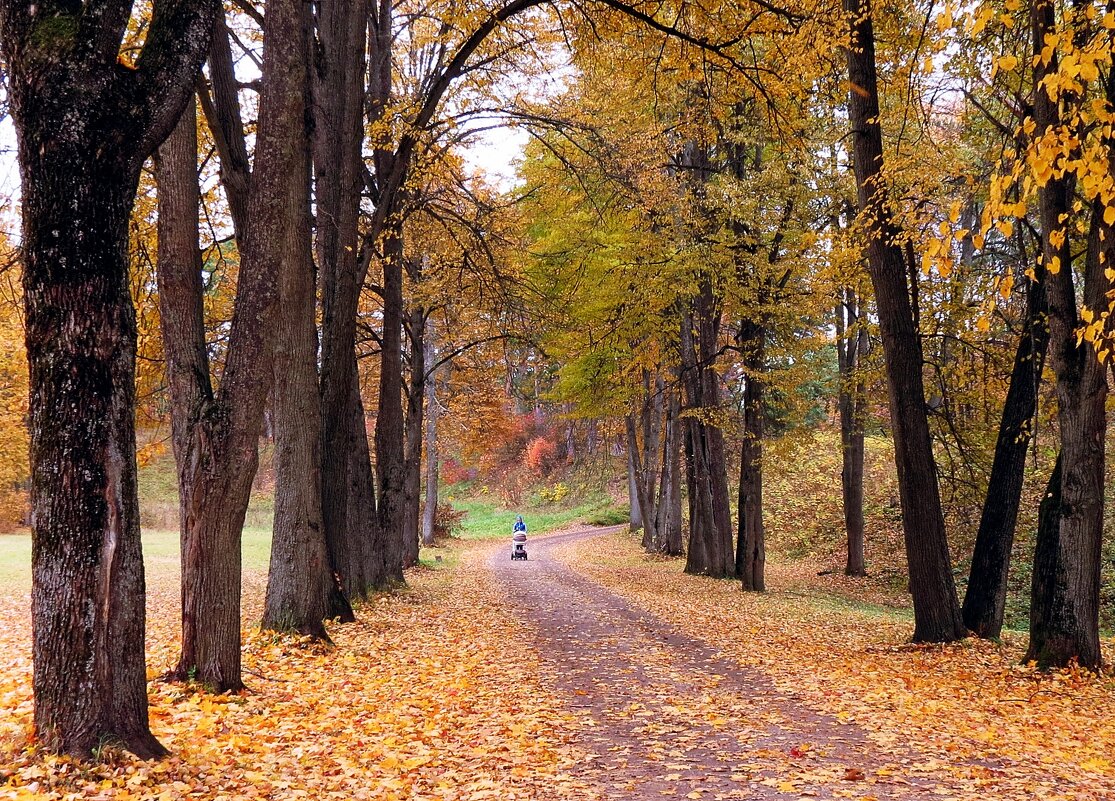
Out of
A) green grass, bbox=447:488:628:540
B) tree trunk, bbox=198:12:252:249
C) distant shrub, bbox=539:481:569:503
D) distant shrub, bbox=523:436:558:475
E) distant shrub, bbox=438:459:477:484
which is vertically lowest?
green grass, bbox=447:488:628:540

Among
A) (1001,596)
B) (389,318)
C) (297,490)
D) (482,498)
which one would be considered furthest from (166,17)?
(482,498)

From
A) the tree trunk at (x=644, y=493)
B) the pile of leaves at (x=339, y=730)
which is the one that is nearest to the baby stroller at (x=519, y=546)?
the tree trunk at (x=644, y=493)

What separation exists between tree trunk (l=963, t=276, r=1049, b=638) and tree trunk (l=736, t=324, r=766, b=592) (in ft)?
19.6

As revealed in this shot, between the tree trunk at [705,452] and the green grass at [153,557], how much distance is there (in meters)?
11.4

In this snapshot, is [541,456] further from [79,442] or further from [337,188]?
[79,442]

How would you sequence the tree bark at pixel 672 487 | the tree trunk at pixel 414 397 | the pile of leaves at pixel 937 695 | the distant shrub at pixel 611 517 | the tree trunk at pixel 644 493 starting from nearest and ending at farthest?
the pile of leaves at pixel 937 695 → the tree trunk at pixel 414 397 → the tree bark at pixel 672 487 → the tree trunk at pixel 644 493 → the distant shrub at pixel 611 517

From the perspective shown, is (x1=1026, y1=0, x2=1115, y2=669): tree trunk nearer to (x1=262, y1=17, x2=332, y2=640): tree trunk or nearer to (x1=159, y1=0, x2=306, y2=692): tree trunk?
(x1=159, y1=0, x2=306, y2=692): tree trunk

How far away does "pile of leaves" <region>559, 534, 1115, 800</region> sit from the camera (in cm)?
516

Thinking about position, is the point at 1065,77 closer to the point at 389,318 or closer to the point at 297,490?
the point at 297,490

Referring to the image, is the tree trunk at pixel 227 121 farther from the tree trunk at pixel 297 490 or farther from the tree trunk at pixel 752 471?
the tree trunk at pixel 752 471

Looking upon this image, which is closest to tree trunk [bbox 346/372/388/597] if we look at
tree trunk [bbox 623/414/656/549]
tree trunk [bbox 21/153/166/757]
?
tree trunk [bbox 21/153/166/757]

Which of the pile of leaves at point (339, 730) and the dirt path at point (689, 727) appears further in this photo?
the dirt path at point (689, 727)

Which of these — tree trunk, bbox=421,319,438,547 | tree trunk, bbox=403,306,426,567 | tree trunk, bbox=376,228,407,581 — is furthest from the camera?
tree trunk, bbox=421,319,438,547

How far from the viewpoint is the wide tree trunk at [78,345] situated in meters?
4.12
